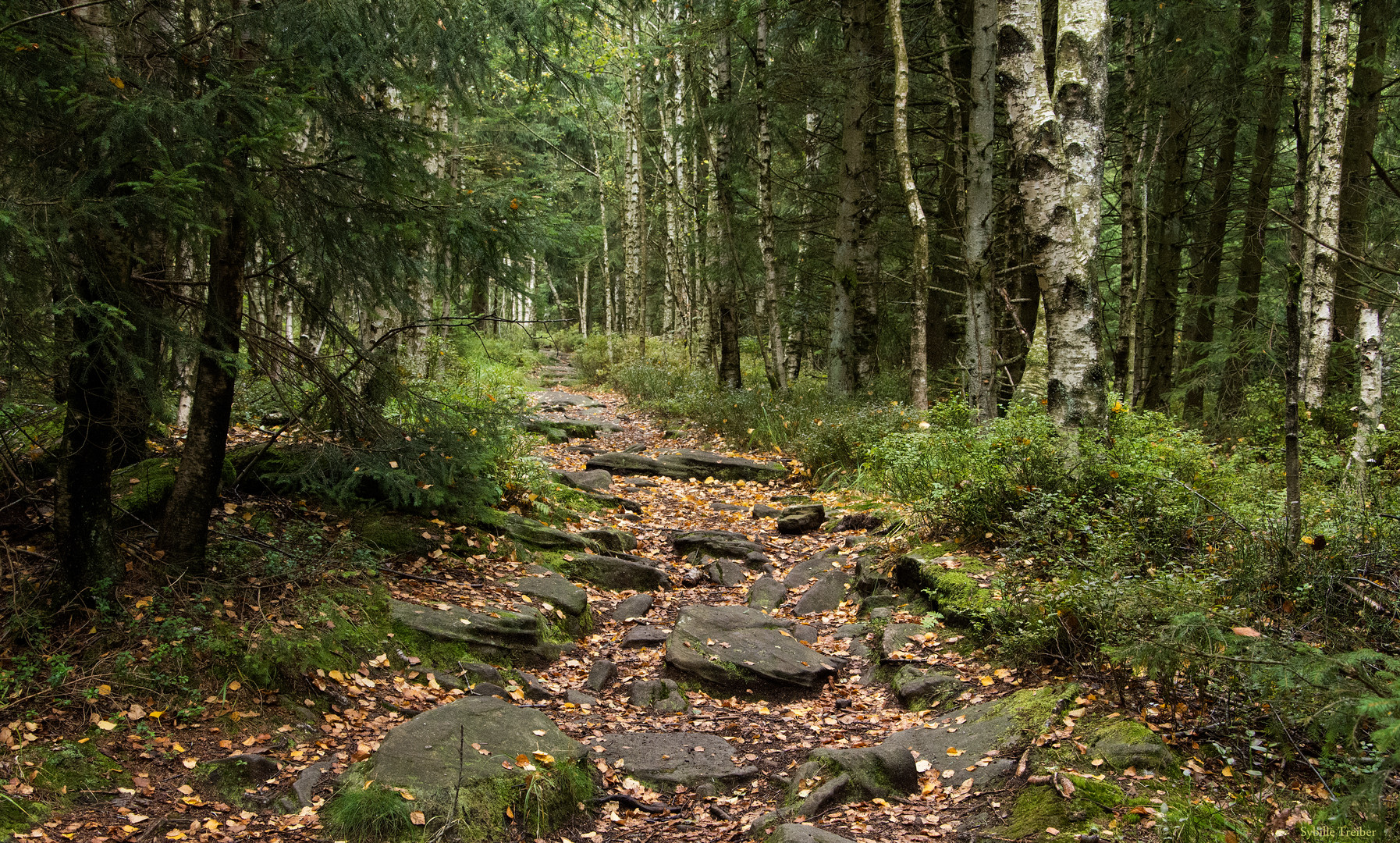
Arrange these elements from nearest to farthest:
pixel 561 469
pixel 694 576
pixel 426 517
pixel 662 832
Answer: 1. pixel 662 832
2. pixel 426 517
3. pixel 694 576
4. pixel 561 469

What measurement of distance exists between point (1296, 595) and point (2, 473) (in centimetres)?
750

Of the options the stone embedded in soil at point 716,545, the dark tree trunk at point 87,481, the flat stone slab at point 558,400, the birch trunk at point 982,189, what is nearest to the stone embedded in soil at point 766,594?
the stone embedded in soil at point 716,545

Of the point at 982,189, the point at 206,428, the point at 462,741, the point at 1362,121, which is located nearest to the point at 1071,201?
the point at 982,189

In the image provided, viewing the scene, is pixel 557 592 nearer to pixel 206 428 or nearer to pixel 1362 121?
pixel 206 428

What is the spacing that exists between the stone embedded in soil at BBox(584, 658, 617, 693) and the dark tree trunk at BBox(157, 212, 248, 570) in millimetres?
2718

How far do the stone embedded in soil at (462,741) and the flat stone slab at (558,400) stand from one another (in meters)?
11.7

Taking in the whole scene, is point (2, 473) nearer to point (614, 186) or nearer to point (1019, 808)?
point (1019, 808)

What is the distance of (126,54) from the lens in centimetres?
402

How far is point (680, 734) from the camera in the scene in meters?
4.97

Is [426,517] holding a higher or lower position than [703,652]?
higher

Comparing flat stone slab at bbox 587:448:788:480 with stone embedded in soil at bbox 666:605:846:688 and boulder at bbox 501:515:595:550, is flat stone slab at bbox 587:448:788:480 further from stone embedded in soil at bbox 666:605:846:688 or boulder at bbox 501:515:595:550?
stone embedded in soil at bbox 666:605:846:688

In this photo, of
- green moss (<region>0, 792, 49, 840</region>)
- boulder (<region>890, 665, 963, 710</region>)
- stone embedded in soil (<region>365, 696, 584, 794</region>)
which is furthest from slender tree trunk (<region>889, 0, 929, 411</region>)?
green moss (<region>0, 792, 49, 840</region>)

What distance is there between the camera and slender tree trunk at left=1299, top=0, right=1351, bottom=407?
8.77 meters

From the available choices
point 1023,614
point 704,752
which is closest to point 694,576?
point 704,752
